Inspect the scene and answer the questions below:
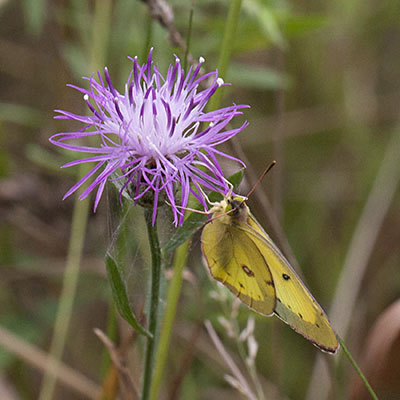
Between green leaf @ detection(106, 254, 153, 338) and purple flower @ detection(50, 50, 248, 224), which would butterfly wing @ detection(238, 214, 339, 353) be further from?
green leaf @ detection(106, 254, 153, 338)

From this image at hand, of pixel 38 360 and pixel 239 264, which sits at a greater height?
pixel 239 264

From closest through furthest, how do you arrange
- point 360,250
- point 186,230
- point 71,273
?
point 186,230 < point 71,273 < point 360,250

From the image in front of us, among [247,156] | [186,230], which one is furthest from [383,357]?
[247,156]

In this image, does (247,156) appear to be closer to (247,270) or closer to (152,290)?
(247,270)

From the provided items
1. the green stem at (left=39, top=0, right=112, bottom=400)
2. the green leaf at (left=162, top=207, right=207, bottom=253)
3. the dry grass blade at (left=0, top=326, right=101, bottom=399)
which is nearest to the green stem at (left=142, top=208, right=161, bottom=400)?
the green leaf at (left=162, top=207, right=207, bottom=253)

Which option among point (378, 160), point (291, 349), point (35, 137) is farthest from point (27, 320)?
point (378, 160)

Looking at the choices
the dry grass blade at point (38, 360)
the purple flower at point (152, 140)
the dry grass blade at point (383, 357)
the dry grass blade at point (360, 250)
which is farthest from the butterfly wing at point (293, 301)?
the dry grass blade at point (360, 250)

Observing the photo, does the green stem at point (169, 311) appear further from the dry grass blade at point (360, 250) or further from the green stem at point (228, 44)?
the dry grass blade at point (360, 250)

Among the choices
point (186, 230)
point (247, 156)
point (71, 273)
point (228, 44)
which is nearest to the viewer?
point (186, 230)
